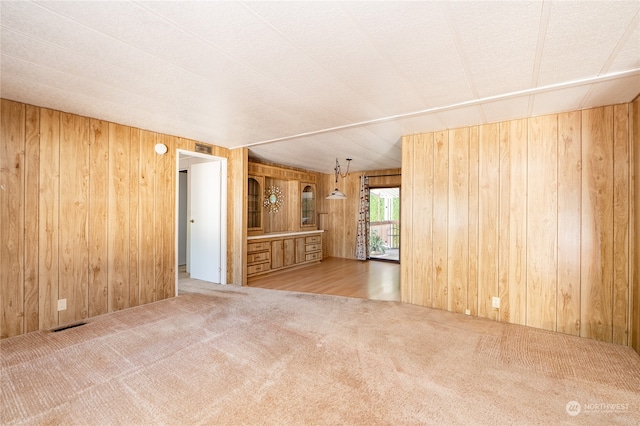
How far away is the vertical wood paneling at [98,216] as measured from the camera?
10.9 ft

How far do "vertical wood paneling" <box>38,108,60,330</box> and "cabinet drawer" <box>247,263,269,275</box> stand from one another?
2.81 metres

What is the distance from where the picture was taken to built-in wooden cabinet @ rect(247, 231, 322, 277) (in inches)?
219

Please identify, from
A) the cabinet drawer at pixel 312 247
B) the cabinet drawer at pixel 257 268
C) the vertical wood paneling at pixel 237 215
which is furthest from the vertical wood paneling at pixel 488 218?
the cabinet drawer at pixel 312 247

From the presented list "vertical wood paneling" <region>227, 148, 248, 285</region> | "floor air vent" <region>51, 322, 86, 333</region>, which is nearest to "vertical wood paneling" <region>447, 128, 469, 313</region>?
"vertical wood paneling" <region>227, 148, 248, 285</region>

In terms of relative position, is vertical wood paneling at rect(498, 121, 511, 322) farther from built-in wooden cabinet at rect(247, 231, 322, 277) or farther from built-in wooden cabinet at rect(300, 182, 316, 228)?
built-in wooden cabinet at rect(300, 182, 316, 228)

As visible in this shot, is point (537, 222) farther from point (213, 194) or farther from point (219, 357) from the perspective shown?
point (213, 194)

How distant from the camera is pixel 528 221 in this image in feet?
10.3

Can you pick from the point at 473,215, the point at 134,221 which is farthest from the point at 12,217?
the point at 473,215

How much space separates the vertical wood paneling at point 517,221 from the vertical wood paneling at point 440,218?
68 centimetres

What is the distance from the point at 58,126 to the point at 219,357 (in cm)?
298

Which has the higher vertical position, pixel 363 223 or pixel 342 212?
pixel 342 212

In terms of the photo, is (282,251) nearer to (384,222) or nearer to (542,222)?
(542,222)

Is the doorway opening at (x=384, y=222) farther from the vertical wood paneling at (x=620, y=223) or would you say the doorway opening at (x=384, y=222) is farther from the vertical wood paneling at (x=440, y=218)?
the vertical wood paneling at (x=620, y=223)

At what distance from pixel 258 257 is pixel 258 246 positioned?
22cm
